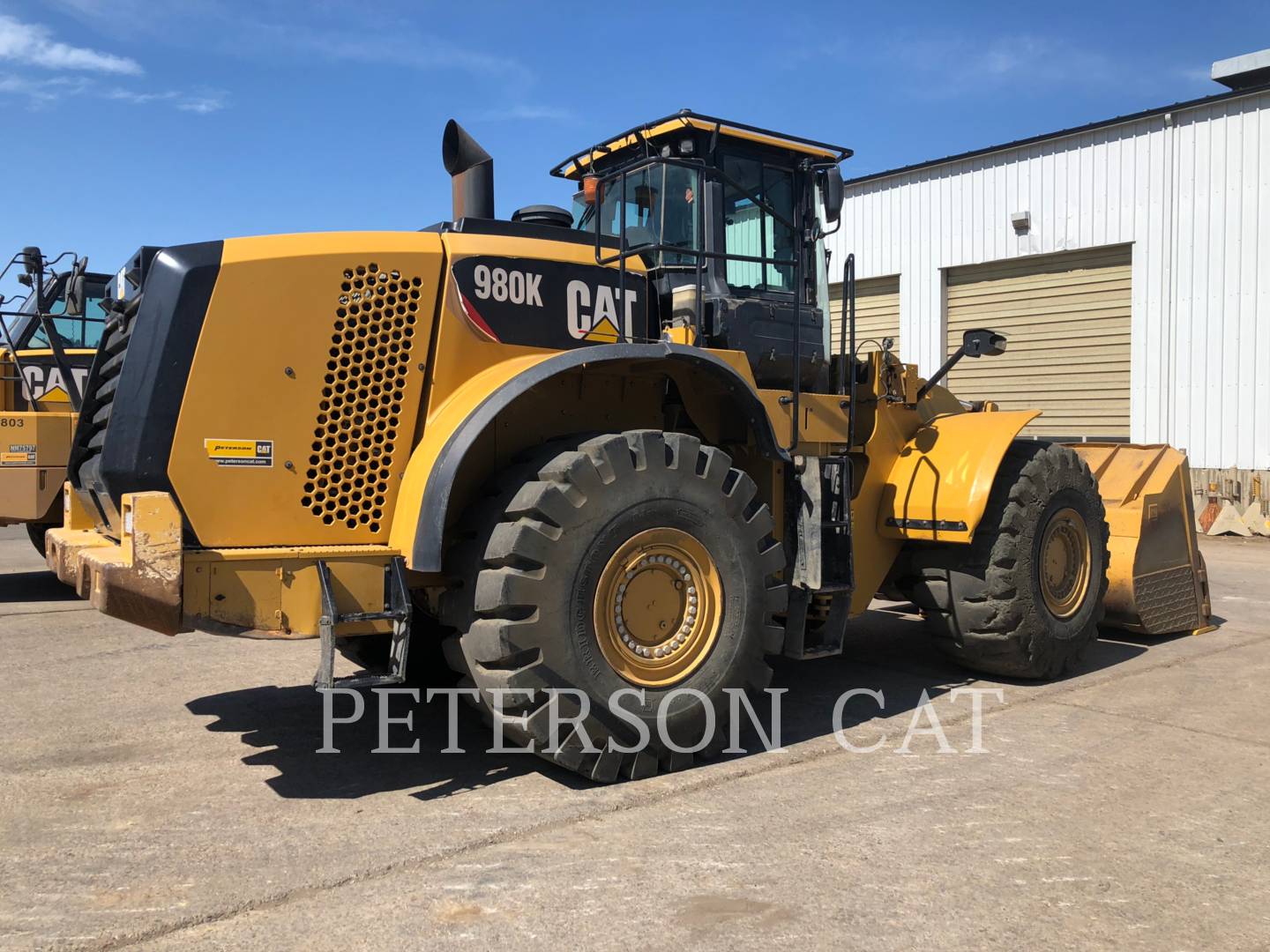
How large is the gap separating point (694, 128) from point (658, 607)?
269cm

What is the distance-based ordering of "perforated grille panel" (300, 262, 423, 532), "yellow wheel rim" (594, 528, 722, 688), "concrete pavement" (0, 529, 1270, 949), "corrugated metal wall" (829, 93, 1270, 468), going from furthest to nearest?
"corrugated metal wall" (829, 93, 1270, 468), "yellow wheel rim" (594, 528, 722, 688), "perforated grille panel" (300, 262, 423, 532), "concrete pavement" (0, 529, 1270, 949)

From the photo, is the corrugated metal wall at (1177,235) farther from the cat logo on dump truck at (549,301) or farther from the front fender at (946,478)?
the cat logo on dump truck at (549,301)

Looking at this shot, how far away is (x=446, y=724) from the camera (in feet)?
18.7

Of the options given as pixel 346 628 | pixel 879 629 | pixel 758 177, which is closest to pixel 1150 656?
pixel 879 629

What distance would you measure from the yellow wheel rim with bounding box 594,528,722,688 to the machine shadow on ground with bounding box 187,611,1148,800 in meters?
0.56

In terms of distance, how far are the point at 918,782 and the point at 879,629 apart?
392 centimetres

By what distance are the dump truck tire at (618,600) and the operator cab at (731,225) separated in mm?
1065

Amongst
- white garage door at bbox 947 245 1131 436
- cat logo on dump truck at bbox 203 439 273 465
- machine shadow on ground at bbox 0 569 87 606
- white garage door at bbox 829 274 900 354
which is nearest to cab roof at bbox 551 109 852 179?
cat logo on dump truck at bbox 203 439 273 465

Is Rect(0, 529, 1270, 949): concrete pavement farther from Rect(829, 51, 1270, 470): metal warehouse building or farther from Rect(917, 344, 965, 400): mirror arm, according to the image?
Rect(829, 51, 1270, 470): metal warehouse building

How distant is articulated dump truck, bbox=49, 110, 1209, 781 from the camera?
14.3 feet

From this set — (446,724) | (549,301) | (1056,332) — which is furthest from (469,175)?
(1056,332)

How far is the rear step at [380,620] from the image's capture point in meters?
4.26

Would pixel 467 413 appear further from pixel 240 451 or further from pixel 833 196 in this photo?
pixel 833 196

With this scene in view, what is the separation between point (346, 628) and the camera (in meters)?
4.47
